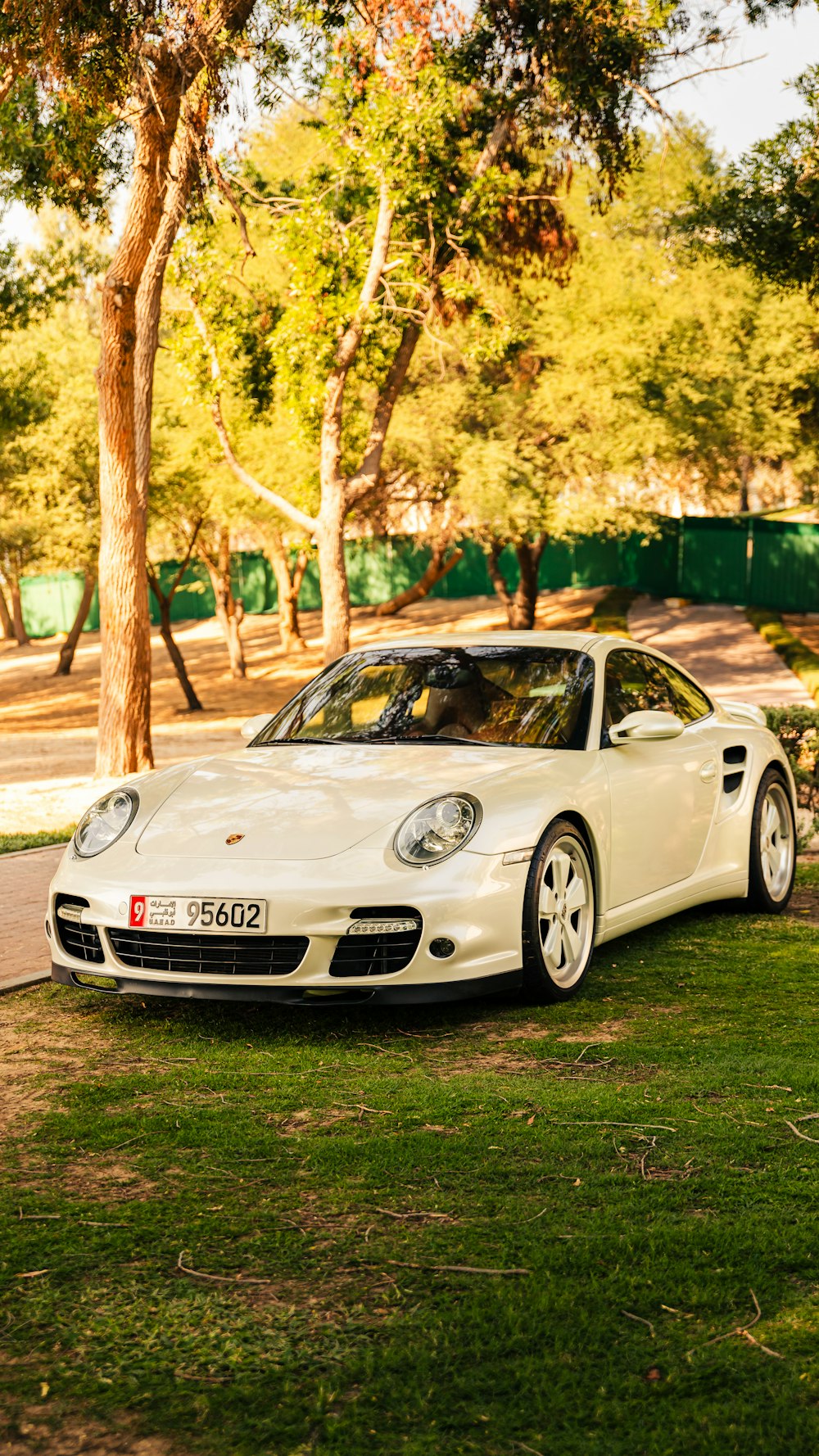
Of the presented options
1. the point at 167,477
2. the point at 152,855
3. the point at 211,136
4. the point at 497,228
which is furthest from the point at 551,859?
the point at 167,477

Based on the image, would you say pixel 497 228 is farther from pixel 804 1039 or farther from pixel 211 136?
pixel 804 1039

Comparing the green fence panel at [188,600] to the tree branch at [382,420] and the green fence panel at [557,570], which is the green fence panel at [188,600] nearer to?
the green fence panel at [557,570]

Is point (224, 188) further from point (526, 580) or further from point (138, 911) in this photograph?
point (526, 580)

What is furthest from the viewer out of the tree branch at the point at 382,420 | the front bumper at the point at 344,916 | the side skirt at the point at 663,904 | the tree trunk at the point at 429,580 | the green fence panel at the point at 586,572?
the green fence panel at the point at 586,572

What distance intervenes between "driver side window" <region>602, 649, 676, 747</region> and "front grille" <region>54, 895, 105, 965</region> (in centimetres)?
231

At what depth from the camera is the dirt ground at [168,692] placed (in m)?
16.2

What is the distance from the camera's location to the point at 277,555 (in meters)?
36.8

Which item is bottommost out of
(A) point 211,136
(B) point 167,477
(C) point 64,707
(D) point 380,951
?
(C) point 64,707

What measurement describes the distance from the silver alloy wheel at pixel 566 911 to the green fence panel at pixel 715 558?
3388 centimetres

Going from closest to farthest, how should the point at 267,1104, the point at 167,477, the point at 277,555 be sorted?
1. the point at 267,1104
2. the point at 167,477
3. the point at 277,555

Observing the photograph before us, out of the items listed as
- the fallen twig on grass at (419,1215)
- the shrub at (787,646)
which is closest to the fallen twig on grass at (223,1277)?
the fallen twig on grass at (419,1215)

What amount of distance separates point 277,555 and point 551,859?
31.6 meters

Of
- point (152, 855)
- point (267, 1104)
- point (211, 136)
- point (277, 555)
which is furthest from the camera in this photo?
point (277, 555)

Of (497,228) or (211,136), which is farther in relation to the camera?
(497,228)
